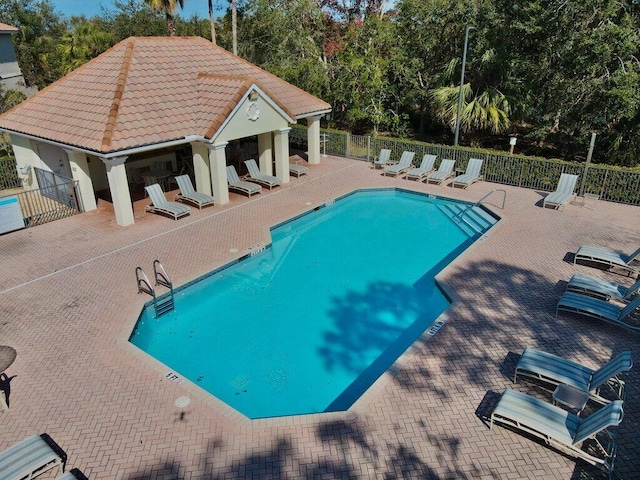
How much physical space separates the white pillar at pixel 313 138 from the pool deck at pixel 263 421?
9275 mm

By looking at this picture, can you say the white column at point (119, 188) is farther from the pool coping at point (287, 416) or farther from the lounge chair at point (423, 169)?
the lounge chair at point (423, 169)

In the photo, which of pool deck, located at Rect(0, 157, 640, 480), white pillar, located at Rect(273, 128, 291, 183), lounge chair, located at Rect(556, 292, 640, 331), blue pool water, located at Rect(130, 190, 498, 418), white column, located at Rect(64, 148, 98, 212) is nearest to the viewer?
pool deck, located at Rect(0, 157, 640, 480)

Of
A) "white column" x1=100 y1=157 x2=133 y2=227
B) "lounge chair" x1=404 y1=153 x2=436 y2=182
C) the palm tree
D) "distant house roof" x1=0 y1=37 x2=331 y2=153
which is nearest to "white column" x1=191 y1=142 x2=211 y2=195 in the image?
"distant house roof" x1=0 y1=37 x2=331 y2=153

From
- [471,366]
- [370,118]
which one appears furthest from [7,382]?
[370,118]

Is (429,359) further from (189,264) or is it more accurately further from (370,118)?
(370,118)

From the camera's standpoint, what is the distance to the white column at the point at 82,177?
17.2m

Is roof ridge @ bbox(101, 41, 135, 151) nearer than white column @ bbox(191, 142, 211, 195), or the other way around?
roof ridge @ bbox(101, 41, 135, 151)

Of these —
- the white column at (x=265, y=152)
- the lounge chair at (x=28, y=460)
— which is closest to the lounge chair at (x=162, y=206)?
the white column at (x=265, y=152)

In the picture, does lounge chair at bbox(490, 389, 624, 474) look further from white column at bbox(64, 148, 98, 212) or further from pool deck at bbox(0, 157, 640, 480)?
white column at bbox(64, 148, 98, 212)

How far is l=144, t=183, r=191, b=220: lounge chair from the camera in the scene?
1744 cm

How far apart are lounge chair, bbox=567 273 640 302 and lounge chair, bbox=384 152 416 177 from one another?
38.3 feet

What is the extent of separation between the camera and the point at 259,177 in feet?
69.8

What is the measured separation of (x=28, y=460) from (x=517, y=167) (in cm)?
2038

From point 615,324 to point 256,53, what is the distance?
105 ft
